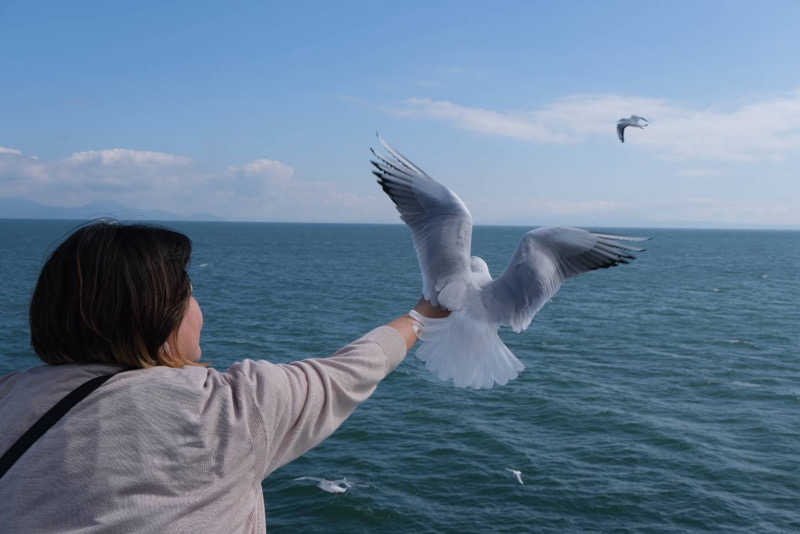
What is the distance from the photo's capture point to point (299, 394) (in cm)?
182

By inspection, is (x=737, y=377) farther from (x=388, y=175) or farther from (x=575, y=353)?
(x=388, y=175)

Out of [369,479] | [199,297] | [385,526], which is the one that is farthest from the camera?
[199,297]

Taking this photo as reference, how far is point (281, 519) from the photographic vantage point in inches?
670

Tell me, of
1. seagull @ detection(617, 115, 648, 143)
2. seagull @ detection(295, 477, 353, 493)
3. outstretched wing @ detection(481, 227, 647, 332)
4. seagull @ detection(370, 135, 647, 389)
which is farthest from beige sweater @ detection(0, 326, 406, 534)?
seagull @ detection(295, 477, 353, 493)

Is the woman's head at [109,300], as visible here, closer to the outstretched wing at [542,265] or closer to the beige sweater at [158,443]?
the beige sweater at [158,443]

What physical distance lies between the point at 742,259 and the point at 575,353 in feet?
280

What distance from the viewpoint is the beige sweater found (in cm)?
151

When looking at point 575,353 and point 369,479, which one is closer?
point 369,479

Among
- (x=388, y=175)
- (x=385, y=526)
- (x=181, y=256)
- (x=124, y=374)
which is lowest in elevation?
(x=385, y=526)

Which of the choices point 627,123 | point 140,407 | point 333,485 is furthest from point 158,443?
point 333,485

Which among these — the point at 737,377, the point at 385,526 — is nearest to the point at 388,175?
the point at 385,526

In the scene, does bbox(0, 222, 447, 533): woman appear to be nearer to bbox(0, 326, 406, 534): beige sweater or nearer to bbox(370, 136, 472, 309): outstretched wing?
bbox(0, 326, 406, 534): beige sweater

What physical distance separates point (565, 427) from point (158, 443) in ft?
79.0

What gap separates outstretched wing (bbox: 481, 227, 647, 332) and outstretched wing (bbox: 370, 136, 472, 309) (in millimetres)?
298
